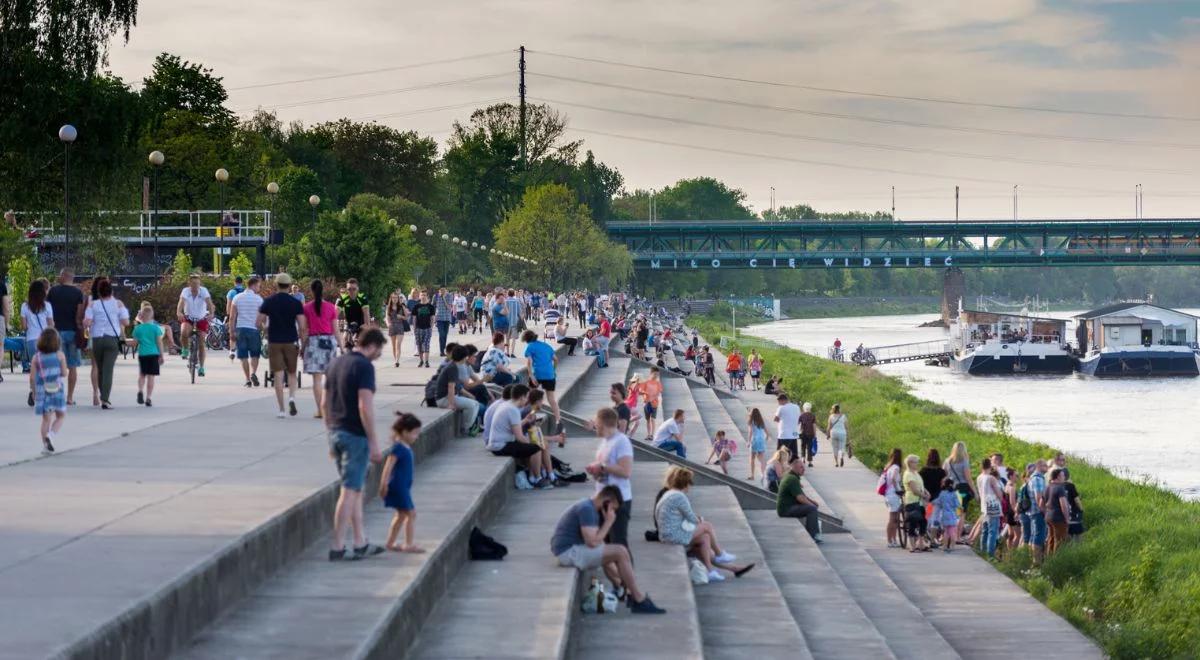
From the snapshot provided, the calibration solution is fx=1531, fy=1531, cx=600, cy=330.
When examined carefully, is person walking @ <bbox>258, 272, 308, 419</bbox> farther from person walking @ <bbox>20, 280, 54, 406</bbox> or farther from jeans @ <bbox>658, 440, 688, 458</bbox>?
jeans @ <bbox>658, 440, 688, 458</bbox>

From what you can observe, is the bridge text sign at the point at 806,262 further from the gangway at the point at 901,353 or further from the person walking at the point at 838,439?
the person walking at the point at 838,439

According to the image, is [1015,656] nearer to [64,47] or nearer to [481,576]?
[481,576]

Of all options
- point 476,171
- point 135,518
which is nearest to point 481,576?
point 135,518

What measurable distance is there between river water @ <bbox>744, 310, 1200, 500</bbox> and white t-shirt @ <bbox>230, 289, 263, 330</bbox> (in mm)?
21524

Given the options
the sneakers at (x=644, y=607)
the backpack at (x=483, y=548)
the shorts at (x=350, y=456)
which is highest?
the shorts at (x=350, y=456)

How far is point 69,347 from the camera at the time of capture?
1895cm

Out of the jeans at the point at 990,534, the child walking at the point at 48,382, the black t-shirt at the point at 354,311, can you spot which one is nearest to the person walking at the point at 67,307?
the child walking at the point at 48,382

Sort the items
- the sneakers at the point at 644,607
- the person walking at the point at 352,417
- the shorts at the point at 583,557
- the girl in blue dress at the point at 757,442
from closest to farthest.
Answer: the person walking at the point at 352,417
the sneakers at the point at 644,607
the shorts at the point at 583,557
the girl in blue dress at the point at 757,442

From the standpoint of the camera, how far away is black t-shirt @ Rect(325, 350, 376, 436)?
10.9 metres

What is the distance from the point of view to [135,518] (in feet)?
36.9

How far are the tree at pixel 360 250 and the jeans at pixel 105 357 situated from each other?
22955mm

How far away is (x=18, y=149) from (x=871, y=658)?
2740 centimetres

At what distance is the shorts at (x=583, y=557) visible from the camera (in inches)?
500

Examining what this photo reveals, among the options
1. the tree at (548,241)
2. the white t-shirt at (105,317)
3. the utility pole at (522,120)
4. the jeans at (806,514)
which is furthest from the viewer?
the utility pole at (522,120)
